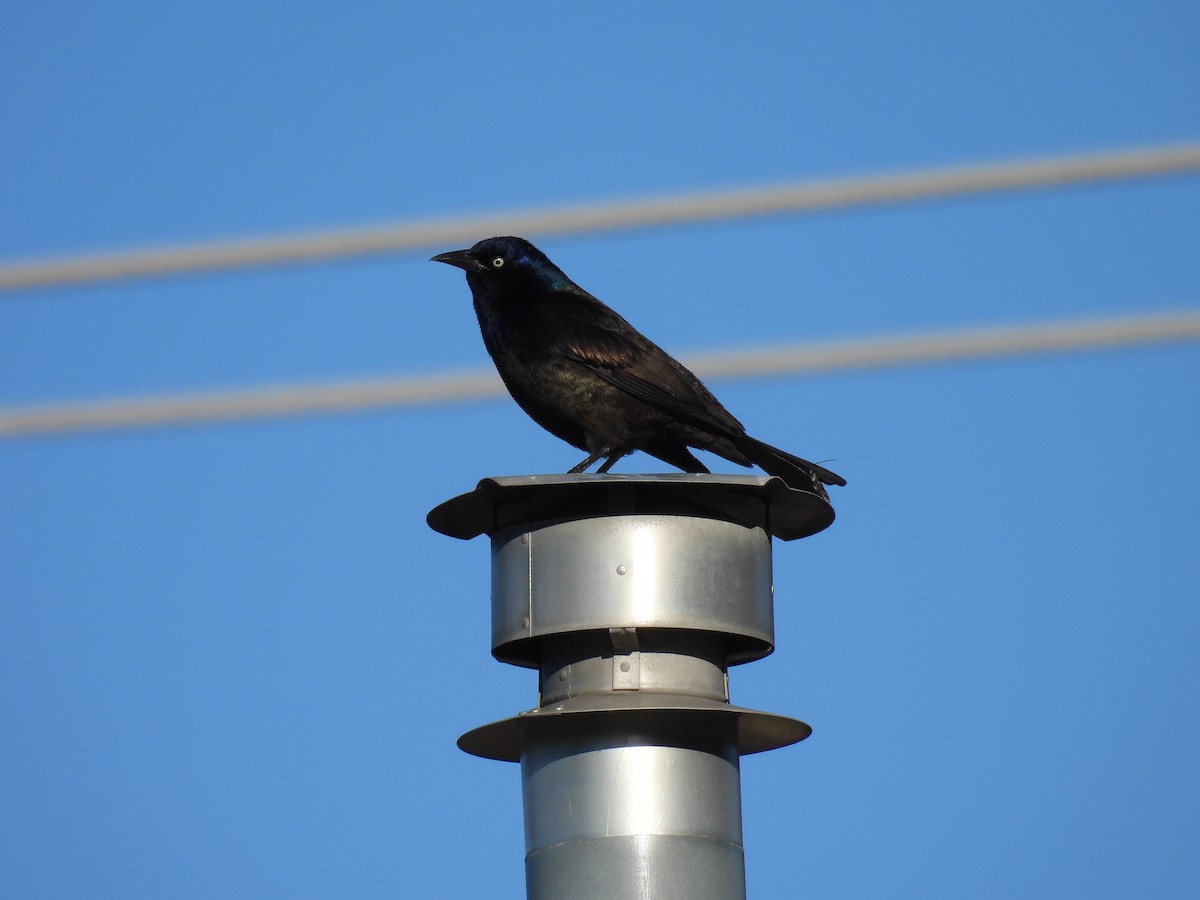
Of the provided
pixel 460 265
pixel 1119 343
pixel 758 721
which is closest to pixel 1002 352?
pixel 1119 343

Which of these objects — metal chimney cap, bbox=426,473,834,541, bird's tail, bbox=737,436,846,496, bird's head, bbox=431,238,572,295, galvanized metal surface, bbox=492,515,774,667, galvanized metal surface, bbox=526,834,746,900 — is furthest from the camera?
bird's head, bbox=431,238,572,295

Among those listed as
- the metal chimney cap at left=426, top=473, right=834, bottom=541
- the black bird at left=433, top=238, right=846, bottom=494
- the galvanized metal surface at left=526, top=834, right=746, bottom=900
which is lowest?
the galvanized metal surface at left=526, top=834, right=746, bottom=900

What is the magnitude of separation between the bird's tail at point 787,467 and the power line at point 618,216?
1.05 meters

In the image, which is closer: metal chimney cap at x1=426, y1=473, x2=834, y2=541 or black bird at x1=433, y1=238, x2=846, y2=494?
metal chimney cap at x1=426, y1=473, x2=834, y2=541

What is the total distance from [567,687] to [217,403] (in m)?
3.83

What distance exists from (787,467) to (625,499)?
2.40 meters

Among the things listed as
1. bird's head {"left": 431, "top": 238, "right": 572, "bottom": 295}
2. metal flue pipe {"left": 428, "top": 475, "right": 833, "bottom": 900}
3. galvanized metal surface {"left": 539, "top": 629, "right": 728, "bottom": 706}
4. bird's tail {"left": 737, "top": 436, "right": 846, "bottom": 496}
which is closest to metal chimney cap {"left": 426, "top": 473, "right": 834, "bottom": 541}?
metal flue pipe {"left": 428, "top": 475, "right": 833, "bottom": 900}

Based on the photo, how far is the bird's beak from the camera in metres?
8.36

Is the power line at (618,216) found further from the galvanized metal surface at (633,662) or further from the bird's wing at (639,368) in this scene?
the galvanized metal surface at (633,662)

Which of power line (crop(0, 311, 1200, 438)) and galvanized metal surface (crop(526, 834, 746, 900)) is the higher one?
power line (crop(0, 311, 1200, 438))

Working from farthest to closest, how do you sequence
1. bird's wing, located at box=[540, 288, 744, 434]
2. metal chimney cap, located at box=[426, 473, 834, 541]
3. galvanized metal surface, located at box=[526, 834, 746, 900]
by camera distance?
1. bird's wing, located at box=[540, 288, 744, 434]
2. metal chimney cap, located at box=[426, 473, 834, 541]
3. galvanized metal surface, located at box=[526, 834, 746, 900]

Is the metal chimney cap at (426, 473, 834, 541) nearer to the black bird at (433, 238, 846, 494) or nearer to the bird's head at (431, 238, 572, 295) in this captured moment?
the black bird at (433, 238, 846, 494)

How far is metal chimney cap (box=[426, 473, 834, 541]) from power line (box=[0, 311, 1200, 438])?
8.40ft

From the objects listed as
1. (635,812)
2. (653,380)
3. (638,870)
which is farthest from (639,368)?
(638,870)
